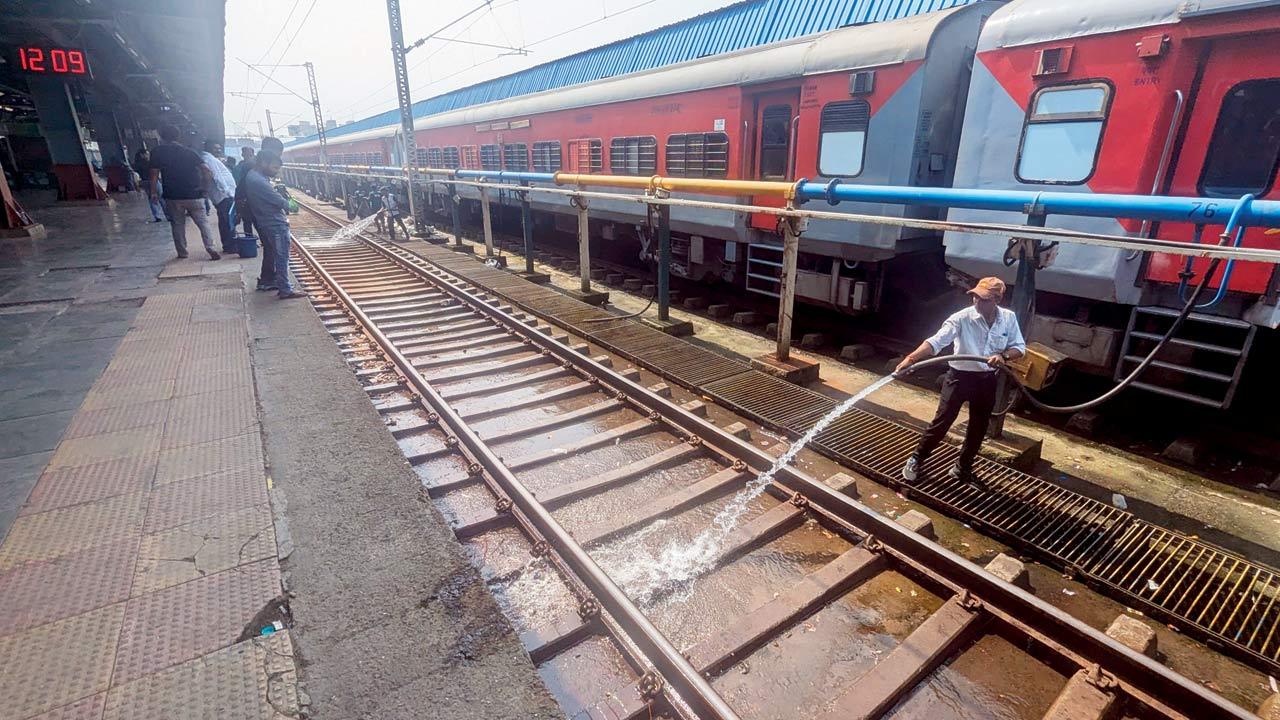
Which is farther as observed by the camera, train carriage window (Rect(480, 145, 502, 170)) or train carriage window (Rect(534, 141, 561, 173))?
train carriage window (Rect(480, 145, 502, 170))

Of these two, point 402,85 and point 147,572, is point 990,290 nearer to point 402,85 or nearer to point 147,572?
point 147,572

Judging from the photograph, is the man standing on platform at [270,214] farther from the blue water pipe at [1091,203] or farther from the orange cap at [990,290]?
the orange cap at [990,290]

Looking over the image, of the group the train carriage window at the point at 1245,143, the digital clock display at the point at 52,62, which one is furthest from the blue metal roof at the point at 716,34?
the digital clock display at the point at 52,62

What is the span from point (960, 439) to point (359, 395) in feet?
16.6

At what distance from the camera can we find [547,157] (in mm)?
13812

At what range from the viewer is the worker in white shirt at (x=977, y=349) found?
3.87m

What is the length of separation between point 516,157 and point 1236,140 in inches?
545

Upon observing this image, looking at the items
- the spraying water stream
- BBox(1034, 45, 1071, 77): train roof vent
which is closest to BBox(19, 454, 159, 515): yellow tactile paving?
the spraying water stream

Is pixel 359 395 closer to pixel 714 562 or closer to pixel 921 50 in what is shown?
pixel 714 562

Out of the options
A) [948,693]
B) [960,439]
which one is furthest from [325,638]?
[960,439]

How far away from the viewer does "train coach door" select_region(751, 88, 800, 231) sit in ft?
26.0

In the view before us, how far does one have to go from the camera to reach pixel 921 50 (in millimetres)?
6414

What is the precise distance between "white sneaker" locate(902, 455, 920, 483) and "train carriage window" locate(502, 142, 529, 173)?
508 inches

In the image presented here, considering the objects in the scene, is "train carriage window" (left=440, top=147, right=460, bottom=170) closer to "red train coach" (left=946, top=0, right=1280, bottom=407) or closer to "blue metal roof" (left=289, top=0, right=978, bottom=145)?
"blue metal roof" (left=289, top=0, right=978, bottom=145)
